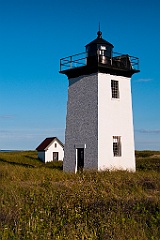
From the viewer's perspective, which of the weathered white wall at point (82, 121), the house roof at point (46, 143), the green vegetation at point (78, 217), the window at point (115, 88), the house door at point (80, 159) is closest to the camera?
the green vegetation at point (78, 217)

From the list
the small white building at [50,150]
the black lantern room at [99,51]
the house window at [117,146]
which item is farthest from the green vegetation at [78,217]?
the small white building at [50,150]

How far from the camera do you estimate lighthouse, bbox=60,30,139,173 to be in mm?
20344

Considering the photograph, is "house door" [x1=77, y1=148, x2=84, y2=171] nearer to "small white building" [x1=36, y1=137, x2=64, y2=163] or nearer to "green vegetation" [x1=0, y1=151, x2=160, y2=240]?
"green vegetation" [x1=0, y1=151, x2=160, y2=240]

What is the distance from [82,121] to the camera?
69.9 feet

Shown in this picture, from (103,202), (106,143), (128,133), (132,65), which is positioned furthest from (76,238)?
(132,65)

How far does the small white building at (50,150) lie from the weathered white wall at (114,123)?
963 inches

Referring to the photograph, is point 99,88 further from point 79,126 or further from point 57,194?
point 57,194

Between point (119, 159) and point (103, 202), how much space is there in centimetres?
1178

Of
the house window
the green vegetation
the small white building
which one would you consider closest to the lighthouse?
the house window

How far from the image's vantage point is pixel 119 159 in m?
20.8

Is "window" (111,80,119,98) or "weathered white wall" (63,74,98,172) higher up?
"window" (111,80,119,98)

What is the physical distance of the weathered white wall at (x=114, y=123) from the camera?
20234 millimetres

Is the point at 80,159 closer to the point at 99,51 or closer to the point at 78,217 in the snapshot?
the point at 99,51

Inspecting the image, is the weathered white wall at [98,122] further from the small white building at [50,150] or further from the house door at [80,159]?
the small white building at [50,150]
